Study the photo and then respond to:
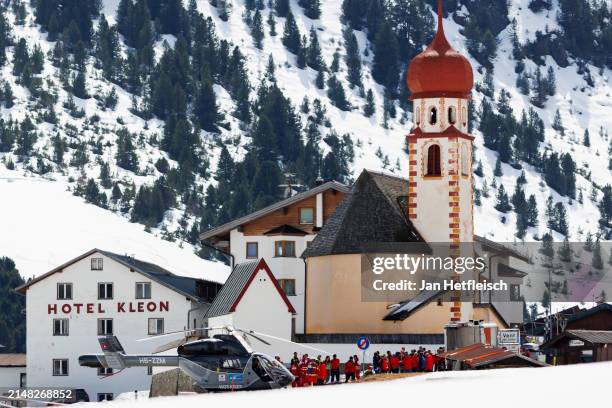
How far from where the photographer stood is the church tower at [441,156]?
399 feet

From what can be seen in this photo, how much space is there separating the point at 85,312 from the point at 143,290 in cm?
389

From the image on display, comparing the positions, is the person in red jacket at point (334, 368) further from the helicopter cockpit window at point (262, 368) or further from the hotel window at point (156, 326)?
the hotel window at point (156, 326)

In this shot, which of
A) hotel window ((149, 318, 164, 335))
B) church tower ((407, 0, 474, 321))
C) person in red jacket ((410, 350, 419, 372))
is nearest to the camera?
person in red jacket ((410, 350, 419, 372))

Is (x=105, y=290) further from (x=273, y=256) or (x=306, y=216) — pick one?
(x=306, y=216)

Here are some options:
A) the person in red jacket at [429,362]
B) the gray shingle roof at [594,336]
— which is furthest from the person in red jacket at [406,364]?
the gray shingle roof at [594,336]

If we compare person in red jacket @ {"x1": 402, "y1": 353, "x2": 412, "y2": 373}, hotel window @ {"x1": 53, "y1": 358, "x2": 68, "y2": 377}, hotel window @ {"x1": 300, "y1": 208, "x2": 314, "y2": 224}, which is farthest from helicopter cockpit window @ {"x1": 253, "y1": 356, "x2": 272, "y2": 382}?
hotel window @ {"x1": 53, "y1": 358, "x2": 68, "y2": 377}

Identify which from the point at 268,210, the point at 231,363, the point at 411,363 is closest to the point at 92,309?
the point at 268,210

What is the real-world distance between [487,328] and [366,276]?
13278 mm

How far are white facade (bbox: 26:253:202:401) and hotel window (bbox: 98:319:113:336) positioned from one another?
0.23 m

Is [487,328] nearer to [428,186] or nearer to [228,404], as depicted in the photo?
[428,186]

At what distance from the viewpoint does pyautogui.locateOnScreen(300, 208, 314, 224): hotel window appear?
141 metres

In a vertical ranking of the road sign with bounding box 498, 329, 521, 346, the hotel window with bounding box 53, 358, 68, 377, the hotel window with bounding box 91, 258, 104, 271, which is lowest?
the road sign with bounding box 498, 329, 521, 346

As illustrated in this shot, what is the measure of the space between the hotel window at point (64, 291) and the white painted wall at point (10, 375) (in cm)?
911

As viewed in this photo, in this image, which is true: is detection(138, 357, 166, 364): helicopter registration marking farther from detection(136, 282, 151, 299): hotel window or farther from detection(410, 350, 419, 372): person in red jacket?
detection(136, 282, 151, 299): hotel window
